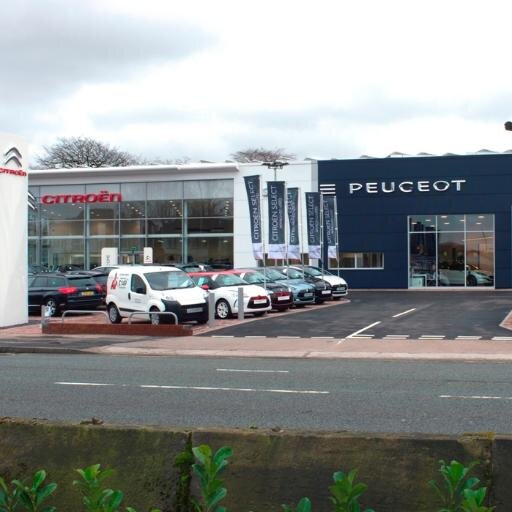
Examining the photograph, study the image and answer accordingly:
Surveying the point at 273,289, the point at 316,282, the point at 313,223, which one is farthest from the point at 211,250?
the point at 273,289

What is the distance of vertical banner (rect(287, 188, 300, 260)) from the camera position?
30516 mm

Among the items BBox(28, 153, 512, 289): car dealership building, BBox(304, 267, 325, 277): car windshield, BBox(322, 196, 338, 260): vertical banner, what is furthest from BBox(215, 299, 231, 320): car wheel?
BBox(28, 153, 512, 289): car dealership building

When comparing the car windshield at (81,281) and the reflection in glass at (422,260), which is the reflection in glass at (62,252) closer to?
the reflection in glass at (422,260)

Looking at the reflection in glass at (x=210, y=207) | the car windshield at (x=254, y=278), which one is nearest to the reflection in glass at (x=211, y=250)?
the reflection in glass at (x=210, y=207)

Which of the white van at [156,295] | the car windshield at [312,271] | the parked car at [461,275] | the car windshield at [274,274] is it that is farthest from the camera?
the parked car at [461,275]

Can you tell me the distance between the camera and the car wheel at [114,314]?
21.5 meters

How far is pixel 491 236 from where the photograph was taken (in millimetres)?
39375

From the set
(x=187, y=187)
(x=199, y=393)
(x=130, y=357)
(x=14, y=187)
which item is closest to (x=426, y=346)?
(x=130, y=357)

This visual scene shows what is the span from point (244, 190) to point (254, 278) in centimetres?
1712

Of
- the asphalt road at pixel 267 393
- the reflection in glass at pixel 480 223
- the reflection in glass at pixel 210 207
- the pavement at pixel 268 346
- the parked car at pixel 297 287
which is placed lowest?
the pavement at pixel 268 346

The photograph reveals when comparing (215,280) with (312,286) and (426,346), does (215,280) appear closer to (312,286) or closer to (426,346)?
(312,286)

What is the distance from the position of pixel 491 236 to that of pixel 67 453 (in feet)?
126

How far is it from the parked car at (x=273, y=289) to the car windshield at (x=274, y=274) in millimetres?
1721

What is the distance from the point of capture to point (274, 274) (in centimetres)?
2914
